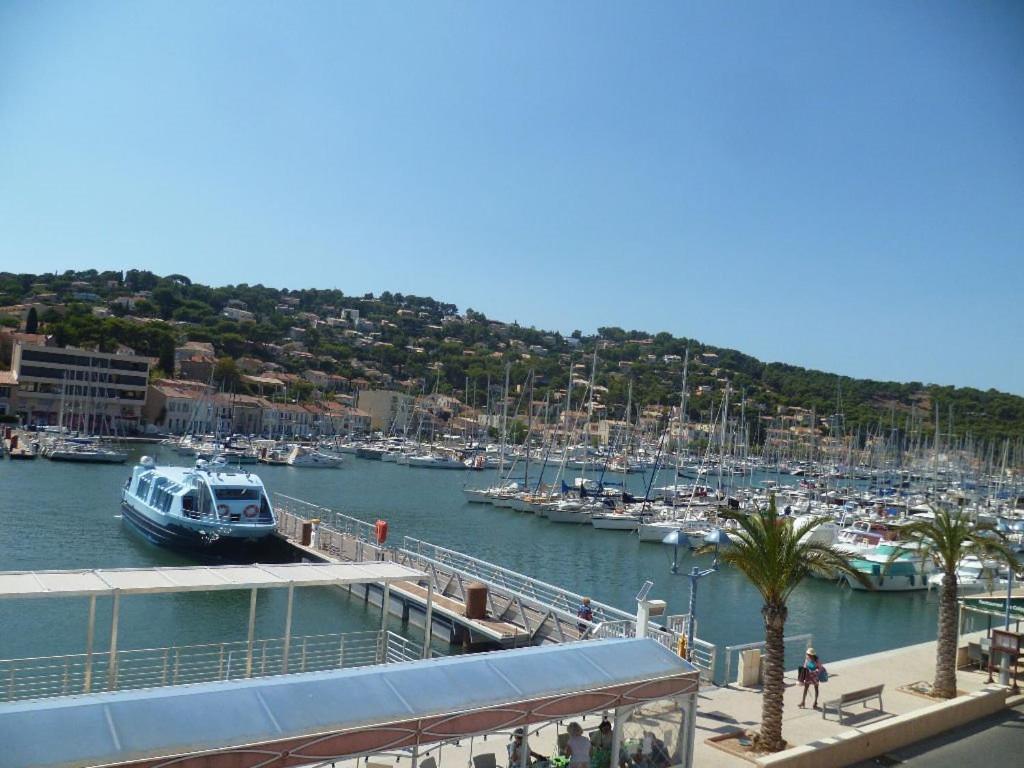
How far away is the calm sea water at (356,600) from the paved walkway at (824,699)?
9.50 meters

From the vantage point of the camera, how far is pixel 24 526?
43.9 metres

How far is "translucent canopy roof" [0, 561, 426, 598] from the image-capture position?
543 inches

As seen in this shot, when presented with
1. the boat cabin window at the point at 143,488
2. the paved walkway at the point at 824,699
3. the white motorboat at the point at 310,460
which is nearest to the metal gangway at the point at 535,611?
the paved walkway at the point at 824,699

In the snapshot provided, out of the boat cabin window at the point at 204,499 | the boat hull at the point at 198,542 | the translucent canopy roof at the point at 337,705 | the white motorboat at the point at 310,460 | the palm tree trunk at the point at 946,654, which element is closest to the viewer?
the translucent canopy roof at the point at 337,705

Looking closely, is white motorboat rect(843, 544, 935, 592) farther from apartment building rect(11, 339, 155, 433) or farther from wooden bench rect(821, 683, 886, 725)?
apartment building rect(11, 339, 155, 433)

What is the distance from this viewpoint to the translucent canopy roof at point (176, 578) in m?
13.8

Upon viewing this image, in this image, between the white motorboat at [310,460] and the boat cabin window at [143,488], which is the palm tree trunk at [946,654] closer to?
the boat cabin window at [143,488]

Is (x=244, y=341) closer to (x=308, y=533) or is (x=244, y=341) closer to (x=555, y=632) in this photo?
(x=308, y=533)

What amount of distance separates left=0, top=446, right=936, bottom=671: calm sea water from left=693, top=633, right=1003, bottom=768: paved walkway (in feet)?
31.2

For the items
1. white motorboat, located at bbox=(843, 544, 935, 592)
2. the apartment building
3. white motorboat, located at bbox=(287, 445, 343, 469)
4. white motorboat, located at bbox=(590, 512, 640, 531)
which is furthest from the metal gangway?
the apartment building

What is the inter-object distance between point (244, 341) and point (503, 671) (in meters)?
180

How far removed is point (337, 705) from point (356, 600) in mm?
22588

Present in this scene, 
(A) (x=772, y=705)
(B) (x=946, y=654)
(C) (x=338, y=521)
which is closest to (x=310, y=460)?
(C) (x=338, y=521)

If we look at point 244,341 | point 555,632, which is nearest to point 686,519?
point 555,632
